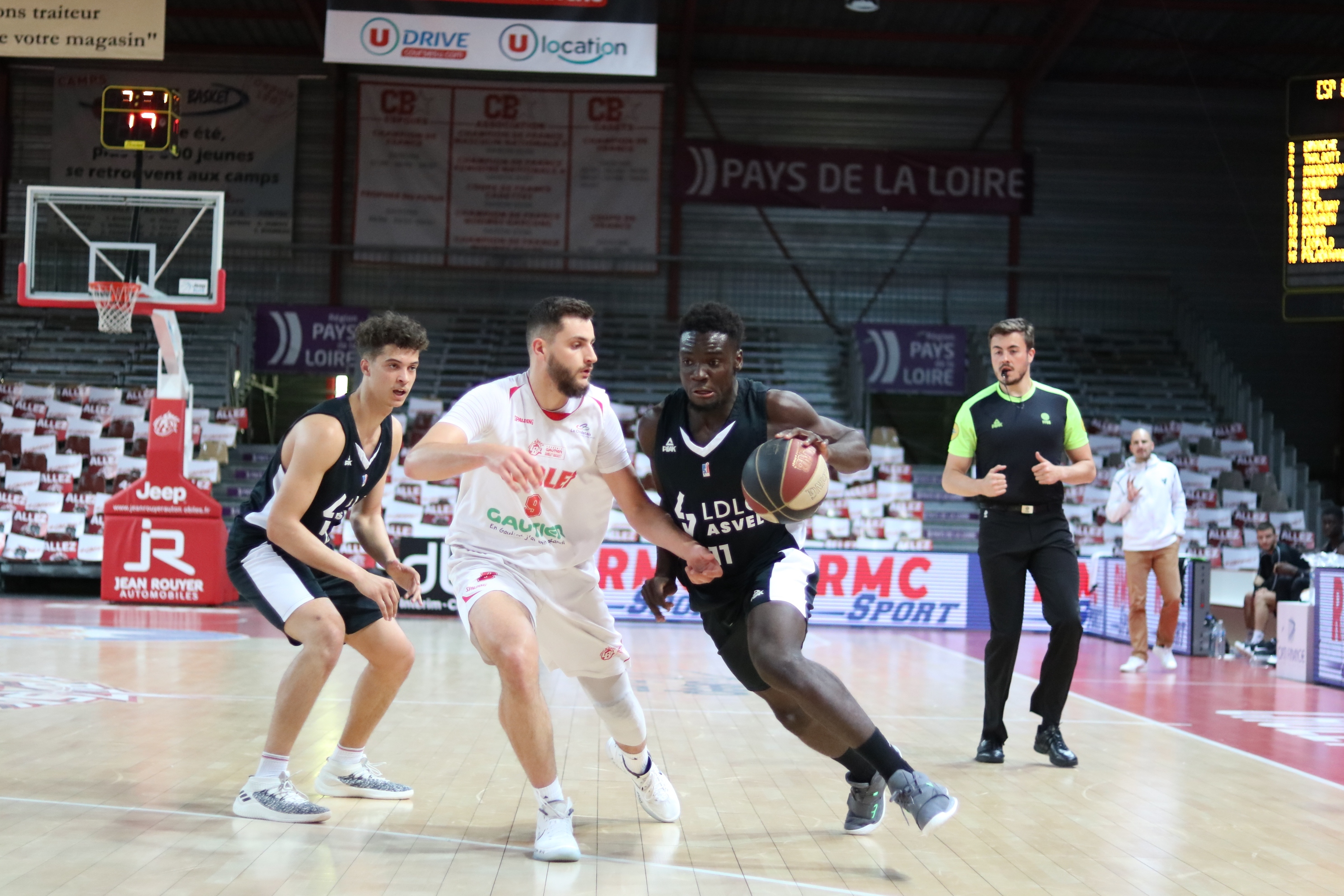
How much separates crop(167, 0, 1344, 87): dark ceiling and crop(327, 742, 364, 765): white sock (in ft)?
49.3

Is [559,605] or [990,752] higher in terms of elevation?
[559,605]

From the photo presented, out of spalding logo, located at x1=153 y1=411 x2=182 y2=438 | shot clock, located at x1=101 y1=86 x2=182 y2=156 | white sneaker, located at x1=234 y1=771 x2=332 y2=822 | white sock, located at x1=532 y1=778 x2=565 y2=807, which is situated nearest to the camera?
white sock, located at x1=532 y1=778 x2=565 y2=807

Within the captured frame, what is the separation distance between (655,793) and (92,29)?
984cm

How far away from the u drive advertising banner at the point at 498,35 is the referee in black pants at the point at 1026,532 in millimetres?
6509

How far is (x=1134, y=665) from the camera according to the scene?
10352 millimetres

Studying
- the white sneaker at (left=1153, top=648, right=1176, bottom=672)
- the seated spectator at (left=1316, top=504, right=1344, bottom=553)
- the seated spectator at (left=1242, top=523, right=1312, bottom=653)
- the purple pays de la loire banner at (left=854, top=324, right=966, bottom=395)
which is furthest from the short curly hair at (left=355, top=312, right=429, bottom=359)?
the purple pays de la loire banner at (left=854, top=324, right=966, bottom=395)

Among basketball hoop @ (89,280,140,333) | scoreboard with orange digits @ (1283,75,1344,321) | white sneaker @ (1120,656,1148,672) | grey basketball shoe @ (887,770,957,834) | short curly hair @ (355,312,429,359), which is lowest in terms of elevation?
white sneaker @ (1120,656,1148,672)

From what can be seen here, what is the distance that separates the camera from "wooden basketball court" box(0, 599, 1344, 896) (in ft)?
12.7

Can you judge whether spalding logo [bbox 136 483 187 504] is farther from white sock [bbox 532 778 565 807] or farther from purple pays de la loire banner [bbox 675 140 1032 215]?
white sock [bbox 532 778 565 807]

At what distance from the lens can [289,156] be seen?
20.5 m

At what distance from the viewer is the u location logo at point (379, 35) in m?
11.8

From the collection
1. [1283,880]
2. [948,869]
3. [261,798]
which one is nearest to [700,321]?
[948,869]

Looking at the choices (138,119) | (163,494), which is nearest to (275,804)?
(163,494)

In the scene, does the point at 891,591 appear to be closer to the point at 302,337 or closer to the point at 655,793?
the point at 302,337
